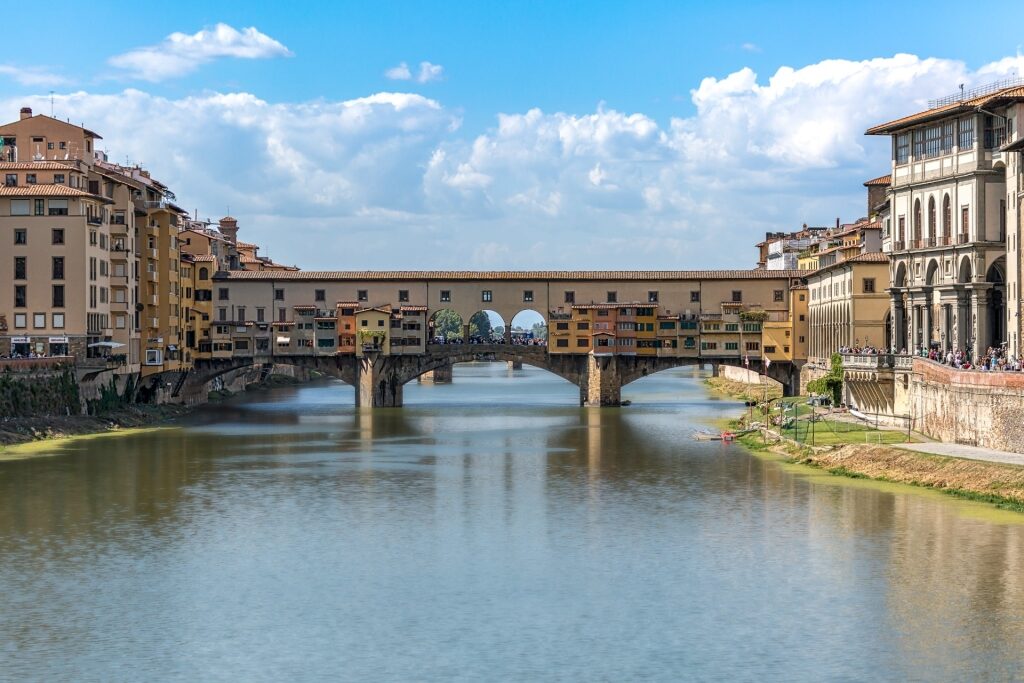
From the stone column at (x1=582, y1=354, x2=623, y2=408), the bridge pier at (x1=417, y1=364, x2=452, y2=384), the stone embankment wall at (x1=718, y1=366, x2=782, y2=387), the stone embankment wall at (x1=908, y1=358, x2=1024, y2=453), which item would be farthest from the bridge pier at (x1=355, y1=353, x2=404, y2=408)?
the stone embankment wall at (x1=908, y1=358, x2=1024, y2=453)

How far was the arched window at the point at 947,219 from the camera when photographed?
255 feet

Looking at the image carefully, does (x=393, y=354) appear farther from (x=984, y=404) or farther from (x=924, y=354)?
(x=984, y=404)

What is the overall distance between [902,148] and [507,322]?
40.2m

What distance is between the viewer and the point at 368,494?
196ft

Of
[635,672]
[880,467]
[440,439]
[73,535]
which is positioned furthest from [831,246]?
[635,672]

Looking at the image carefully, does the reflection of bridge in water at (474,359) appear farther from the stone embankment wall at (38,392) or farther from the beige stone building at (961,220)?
the beige stone building at (961,220)

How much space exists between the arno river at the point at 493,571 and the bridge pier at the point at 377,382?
37.2 meters

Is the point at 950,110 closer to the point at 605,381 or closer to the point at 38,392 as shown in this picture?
the point at 605,381

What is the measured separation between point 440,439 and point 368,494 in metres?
25.2

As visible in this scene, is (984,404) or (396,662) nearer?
(396,662)

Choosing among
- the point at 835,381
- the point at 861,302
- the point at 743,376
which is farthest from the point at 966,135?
the point at 743,376

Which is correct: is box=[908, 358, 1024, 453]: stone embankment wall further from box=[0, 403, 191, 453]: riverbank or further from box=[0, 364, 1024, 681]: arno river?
box=[0, 403, 191, 453]: riverbank

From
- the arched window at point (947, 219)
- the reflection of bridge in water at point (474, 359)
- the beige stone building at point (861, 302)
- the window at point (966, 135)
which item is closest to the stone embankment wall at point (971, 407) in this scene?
the arched window at point (947, 219)

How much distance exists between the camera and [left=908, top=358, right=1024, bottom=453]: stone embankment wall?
56062mm
